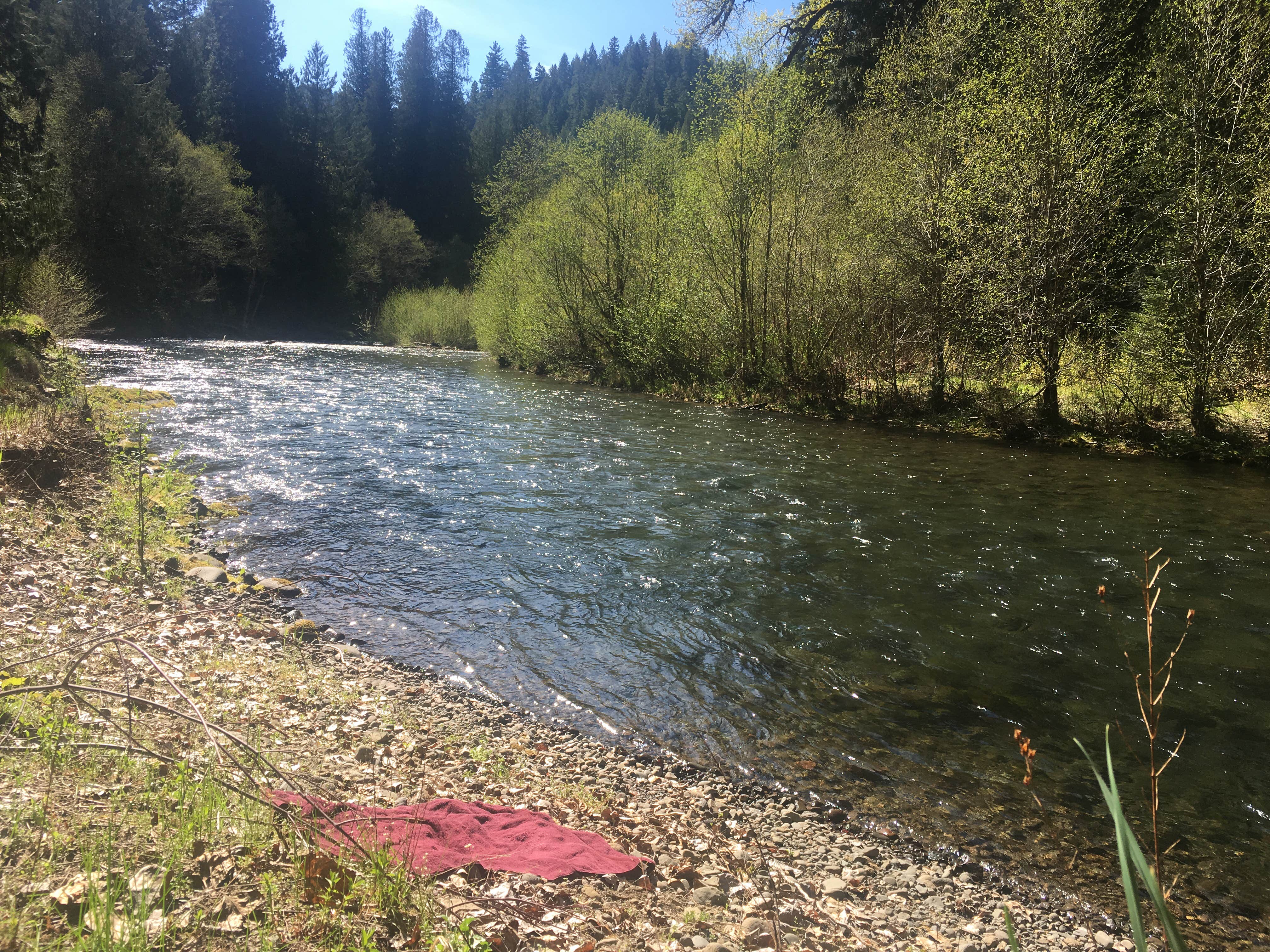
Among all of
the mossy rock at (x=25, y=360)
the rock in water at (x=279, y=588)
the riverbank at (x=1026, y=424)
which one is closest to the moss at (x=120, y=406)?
the mossy rock at (x=25, y=360)

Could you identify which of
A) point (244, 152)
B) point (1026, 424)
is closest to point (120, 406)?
point (1026, 424)

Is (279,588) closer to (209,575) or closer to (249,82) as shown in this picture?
(209,575)

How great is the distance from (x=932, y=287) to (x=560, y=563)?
15.2 meters

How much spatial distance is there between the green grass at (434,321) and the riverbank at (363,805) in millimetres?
50387

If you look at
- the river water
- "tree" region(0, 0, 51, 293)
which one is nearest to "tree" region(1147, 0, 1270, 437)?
the river water

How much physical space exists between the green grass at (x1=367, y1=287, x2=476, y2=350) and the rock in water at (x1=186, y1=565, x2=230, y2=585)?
1860 inches

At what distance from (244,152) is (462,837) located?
8475 centimetres

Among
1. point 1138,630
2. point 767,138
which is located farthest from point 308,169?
point 1138,630

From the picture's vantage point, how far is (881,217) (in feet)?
66.7

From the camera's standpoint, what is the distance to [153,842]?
324cm

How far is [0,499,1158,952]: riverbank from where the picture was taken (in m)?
3.00

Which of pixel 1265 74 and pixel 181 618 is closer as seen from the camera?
pixel 181 618

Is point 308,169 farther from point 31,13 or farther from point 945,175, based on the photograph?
point 945,175

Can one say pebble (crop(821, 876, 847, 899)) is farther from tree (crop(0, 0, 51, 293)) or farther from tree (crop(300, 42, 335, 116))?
tree (crop(300, 42, 335, 116))
